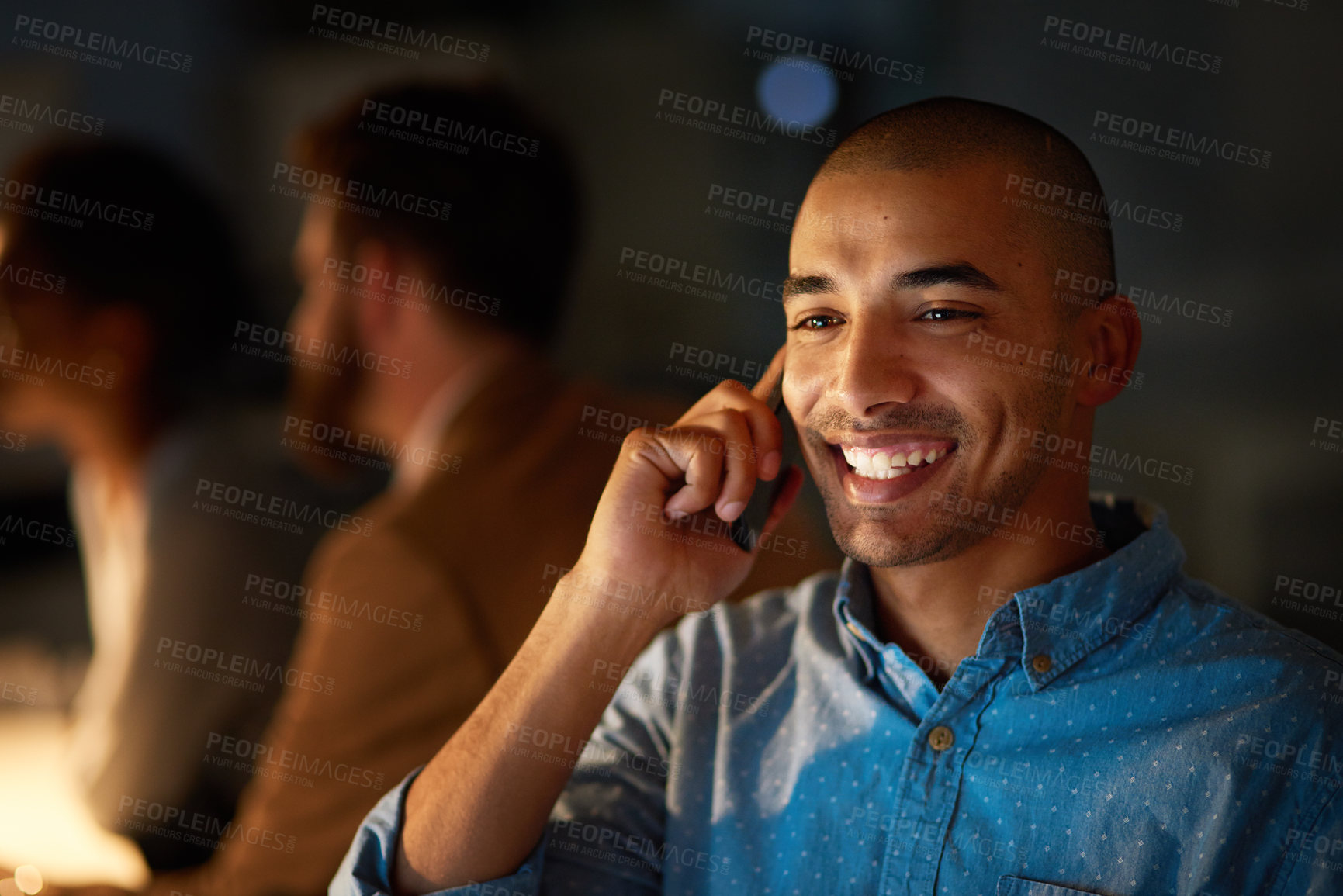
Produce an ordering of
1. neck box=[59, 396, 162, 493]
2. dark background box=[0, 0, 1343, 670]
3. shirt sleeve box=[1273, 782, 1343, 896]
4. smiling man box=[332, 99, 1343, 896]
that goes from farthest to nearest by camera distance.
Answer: neck box=[59, 396, 162, 493] < dark background box=[0, 0, 1343, 670] < smiling man box=[332, 99, 1343, 896] < shirt sleeve box=[1273, 782, 1343, 896]

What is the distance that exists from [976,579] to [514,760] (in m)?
0.61

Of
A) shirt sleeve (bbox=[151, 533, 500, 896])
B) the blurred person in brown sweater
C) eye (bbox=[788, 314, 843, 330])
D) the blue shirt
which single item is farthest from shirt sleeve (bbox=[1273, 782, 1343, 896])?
shirt sleeve (bbox=[151, 533, 500, 896])

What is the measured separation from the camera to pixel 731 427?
3.74 ft

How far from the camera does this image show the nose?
1079mm

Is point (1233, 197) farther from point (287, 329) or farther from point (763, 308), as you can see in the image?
→ point (287, 329)

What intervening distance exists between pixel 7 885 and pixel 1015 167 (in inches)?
88.3

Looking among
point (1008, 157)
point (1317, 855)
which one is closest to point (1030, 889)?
point (1317, 855)

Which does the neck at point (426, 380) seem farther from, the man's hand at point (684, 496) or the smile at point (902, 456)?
the smile at point (902, 456)

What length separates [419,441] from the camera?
198 centimetres

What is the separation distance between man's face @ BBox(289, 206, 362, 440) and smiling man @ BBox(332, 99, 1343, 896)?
3.84ft

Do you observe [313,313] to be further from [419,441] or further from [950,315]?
[950,315]

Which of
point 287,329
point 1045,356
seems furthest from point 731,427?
point 287,329

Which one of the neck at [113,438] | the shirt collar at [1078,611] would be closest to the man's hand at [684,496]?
the shirt collar at [1078,611]

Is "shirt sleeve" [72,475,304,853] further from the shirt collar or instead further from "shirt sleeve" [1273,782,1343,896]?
"shirt sleeve" [1273,782,1343,896]
